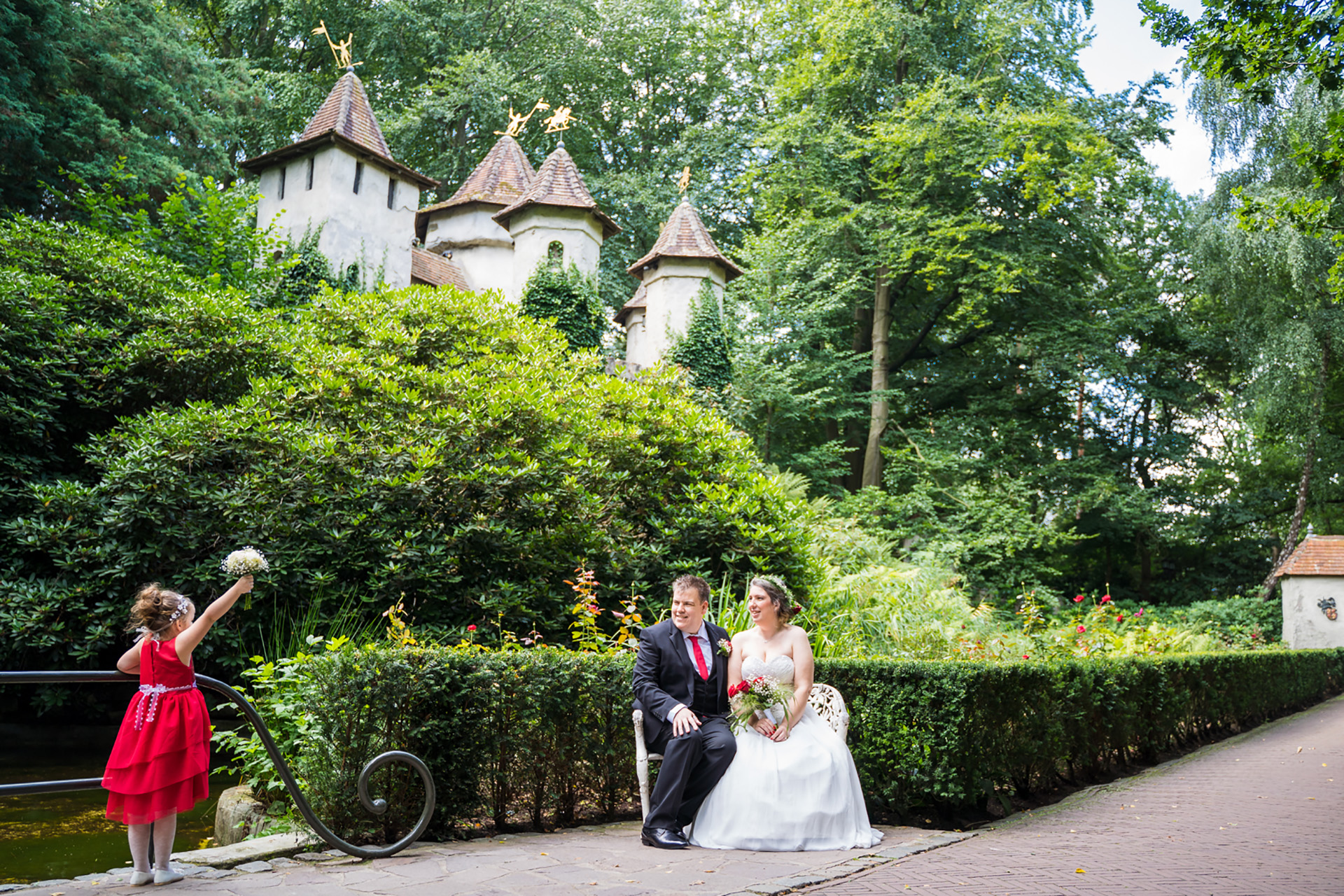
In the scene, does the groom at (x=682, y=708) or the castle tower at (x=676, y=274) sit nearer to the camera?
the groom at (x=682, y=708)

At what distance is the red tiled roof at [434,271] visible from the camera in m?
24.1

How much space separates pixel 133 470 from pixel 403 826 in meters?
5.53

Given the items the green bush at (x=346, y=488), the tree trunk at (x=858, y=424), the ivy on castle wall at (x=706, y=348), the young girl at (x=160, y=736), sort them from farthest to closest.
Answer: the tree trunk at (x=858, y=424), the ivy on castle wall at (x=706, y=348), the green bush at (x=346, y=488), the young girl at (x=160, y=736)

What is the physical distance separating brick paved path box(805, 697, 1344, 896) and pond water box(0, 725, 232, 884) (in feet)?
14.8

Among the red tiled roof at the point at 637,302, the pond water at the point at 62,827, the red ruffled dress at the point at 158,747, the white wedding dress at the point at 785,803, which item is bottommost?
the pond water at the point at 62,827

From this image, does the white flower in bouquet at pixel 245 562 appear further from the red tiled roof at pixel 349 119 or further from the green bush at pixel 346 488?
the red tiled roof at pixel 349 119

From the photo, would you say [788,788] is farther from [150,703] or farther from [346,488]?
[346,488]

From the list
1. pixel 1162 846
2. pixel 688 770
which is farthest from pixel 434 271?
pixel 1162 846

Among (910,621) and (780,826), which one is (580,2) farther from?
(780,826)

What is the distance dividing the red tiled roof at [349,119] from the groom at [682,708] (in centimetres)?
1914

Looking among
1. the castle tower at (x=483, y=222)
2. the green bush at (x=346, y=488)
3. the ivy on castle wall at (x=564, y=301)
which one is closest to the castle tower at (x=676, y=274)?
the ivy on castle wall at (x=564, y=301)

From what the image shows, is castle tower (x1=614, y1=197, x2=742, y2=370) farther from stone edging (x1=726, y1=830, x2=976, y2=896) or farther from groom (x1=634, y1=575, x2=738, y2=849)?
stone edging (x1=726, y1=830, x2=976, y2=896)

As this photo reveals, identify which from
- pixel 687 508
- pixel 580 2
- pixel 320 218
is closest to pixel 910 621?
pixel 687 508

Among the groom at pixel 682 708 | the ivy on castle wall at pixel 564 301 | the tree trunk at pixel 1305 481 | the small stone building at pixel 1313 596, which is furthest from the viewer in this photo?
the small stone building at pixel 1313 596
